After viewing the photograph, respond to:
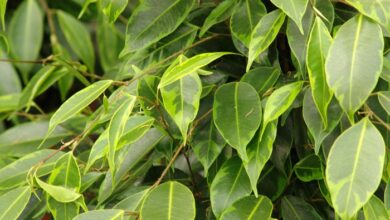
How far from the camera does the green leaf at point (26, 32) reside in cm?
187

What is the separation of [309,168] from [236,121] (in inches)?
5.1

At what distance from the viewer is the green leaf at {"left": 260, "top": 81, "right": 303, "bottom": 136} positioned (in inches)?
32.4

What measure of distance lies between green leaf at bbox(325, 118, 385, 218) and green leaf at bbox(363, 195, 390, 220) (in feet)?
0.32

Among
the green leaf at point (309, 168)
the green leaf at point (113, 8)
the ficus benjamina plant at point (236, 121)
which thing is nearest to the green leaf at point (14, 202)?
the ficus benjamina plant at point (236, 121)

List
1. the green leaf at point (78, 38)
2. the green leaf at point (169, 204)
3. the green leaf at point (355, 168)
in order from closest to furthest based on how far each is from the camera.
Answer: the green leaf at point (355, 168)
the green leaf at point (169, 204)
the green leaf at point (78, 38)

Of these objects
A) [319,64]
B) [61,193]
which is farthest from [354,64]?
[61,193]

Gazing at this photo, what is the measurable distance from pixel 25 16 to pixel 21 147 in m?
0.69

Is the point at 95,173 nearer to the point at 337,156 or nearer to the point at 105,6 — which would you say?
the point at 105,6

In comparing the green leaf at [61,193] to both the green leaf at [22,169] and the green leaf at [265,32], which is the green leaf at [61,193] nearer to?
the green leaf at [22,169]

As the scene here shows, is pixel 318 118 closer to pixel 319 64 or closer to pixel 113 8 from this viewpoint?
pixel 319 64

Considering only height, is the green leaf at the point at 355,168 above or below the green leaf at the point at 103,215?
above

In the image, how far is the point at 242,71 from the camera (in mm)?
1031

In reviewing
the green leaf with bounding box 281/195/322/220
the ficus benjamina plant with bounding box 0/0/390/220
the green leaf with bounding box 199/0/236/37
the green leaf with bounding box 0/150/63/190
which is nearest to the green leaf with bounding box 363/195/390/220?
the ficus benjamina plant with bounding box 0/0/390/220

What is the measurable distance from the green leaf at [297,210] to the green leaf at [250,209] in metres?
0.06
